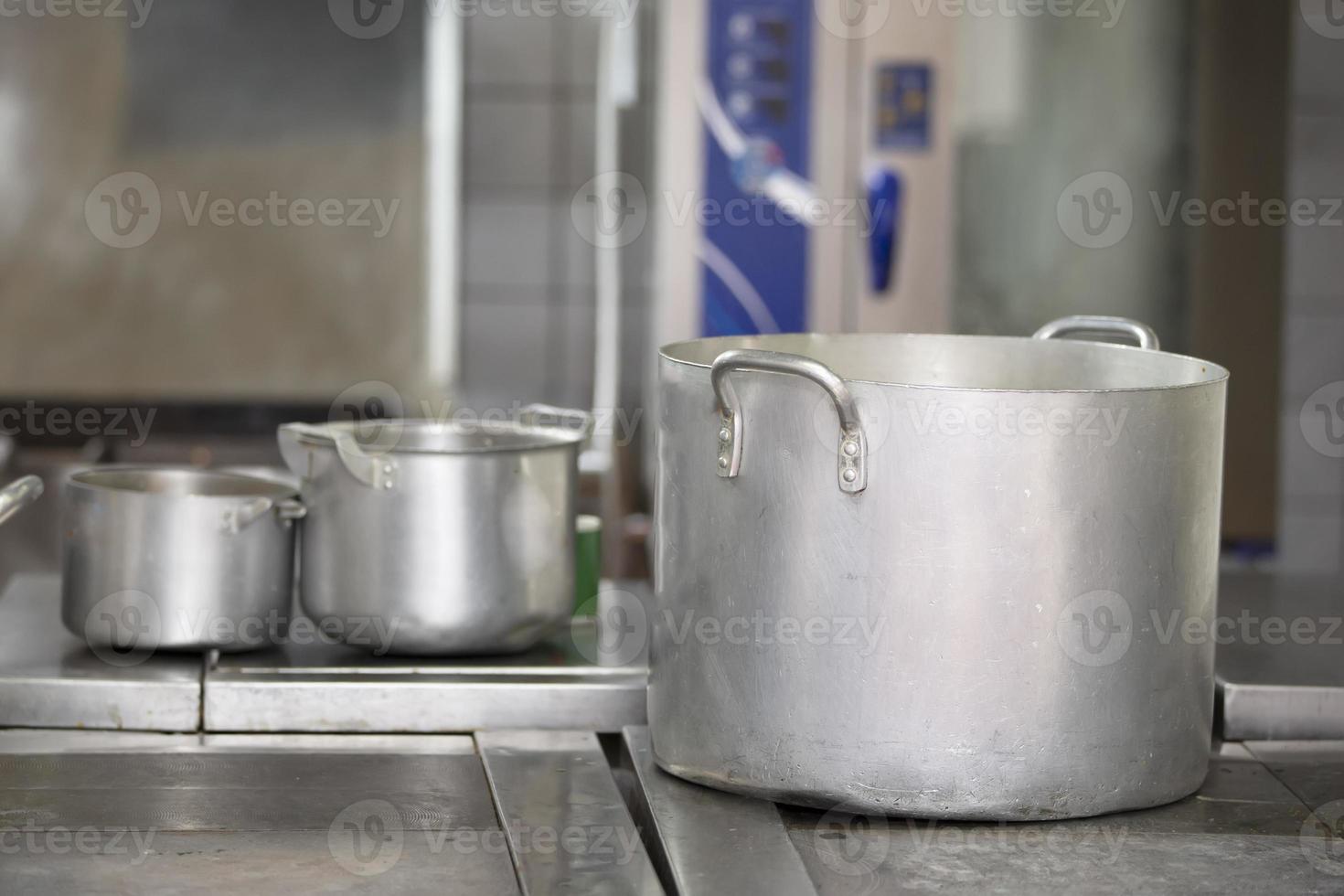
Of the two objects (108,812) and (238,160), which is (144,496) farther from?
(238,160)

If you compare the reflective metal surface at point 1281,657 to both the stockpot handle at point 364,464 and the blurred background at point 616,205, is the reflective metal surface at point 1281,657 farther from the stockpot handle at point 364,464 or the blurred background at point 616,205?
the blurred background at point 616,205

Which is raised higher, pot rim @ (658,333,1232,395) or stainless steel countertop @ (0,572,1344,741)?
pot rim @ (658,333,1232,395)

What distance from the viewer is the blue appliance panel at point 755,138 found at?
98.9 inches

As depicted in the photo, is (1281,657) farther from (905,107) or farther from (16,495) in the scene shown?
(905,107)

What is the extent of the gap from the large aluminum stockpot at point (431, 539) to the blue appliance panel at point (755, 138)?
1.49m

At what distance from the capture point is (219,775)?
92cm

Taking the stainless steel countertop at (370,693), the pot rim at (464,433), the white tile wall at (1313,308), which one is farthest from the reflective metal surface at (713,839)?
the white tile wall at (1313,308)

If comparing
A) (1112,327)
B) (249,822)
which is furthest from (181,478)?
(1112,327)

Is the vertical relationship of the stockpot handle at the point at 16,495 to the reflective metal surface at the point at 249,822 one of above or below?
above

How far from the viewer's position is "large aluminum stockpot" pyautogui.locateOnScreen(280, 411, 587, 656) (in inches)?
39.6

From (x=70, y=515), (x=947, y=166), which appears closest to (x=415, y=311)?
(x=947, y=166)

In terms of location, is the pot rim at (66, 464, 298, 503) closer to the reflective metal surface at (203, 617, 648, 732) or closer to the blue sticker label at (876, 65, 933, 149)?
the reflective metal surface at (203, 617, 648, 732)

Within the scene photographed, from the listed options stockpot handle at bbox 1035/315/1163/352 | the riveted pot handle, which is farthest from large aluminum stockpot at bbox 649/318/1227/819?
stockpot handle at bbox 1035/315/1163/352

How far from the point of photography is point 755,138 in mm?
2520
